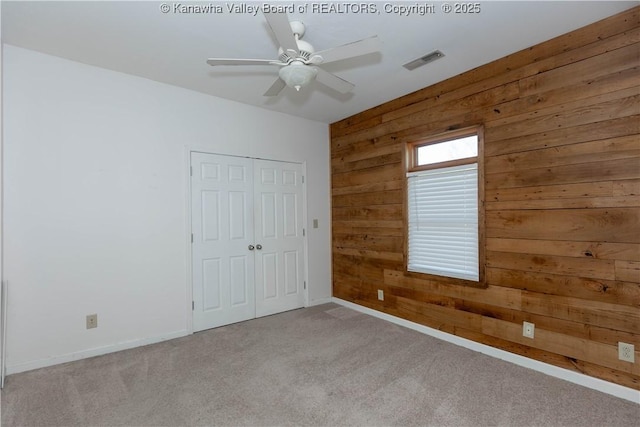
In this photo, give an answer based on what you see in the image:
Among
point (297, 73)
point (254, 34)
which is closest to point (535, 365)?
point (297, 73)

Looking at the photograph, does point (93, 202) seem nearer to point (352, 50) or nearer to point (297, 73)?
point (297, 73)

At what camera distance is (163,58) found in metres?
2.74

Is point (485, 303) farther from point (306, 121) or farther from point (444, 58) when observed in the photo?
point (306, 121)

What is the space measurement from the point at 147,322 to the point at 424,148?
136 inches

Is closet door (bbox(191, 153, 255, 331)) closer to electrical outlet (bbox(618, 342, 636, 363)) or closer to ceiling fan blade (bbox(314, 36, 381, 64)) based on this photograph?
ceiling fan blade (bbox(314, 36, 381, 64))

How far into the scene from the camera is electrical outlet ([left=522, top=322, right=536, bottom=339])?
101 inches

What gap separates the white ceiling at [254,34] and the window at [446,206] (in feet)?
2.44

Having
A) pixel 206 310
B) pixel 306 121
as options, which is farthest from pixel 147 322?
pixel 306 121

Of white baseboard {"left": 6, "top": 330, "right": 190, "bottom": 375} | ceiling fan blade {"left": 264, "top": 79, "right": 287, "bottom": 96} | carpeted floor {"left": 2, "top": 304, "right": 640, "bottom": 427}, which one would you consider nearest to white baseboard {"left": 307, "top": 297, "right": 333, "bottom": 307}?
carpeted floor {"left": 2, "top": 304, "right": 640, "bottom": 427}

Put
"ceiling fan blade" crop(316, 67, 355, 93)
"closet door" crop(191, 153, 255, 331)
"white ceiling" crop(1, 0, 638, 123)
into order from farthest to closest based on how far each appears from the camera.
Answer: "closet door" crop(191, 153, 255, 331)
"ceiling fan blade" crop(316, 67, 355, 93)
"white ceiling" crop(1, 0, 638, 123)

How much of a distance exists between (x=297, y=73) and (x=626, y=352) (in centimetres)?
298

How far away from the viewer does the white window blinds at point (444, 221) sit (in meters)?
3.02

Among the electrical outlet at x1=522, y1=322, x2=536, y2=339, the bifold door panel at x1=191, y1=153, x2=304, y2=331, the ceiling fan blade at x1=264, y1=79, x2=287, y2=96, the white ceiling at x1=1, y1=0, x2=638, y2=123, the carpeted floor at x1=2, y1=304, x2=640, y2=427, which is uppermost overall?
the white ceiling at x1=1, y1=0, x2=638, y2=123

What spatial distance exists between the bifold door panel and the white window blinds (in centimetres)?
160
